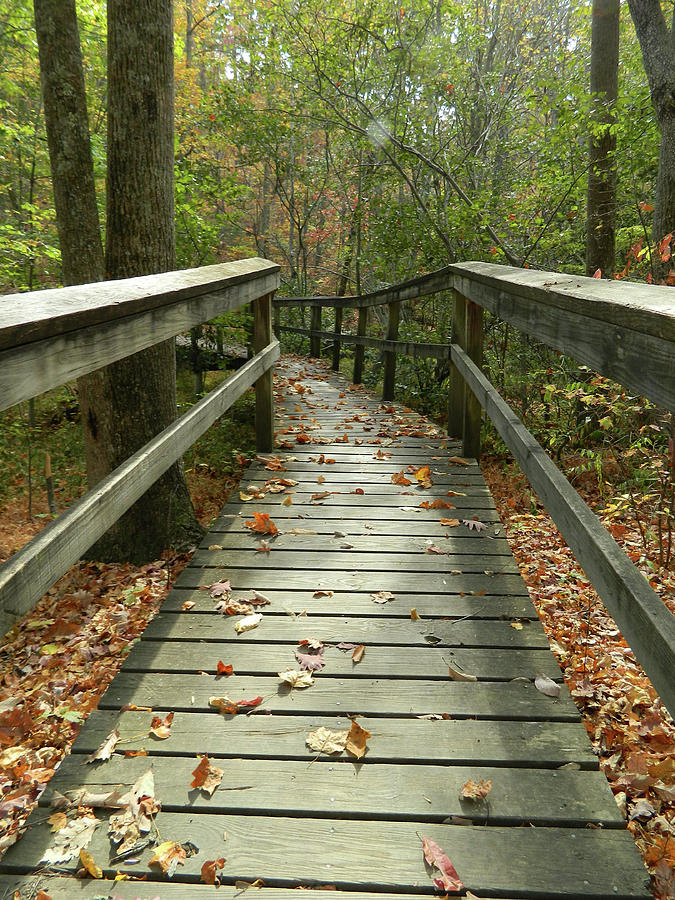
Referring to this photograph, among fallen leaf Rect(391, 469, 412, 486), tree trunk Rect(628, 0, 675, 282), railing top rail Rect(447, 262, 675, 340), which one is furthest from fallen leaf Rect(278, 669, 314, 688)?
tree trunk Rect(628, 0, 675, 282)

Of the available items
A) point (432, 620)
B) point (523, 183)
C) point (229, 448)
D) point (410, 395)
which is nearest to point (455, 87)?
point (523, 183)

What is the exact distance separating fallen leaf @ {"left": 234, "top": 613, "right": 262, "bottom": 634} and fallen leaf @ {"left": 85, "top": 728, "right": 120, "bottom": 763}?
24.9 inches

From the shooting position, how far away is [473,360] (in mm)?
4312

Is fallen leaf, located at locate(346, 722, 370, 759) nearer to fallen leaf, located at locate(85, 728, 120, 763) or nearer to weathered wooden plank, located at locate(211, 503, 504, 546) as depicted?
fallen leaf, located at locate(85, 728, 120, 763)

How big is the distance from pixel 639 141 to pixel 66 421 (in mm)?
8944

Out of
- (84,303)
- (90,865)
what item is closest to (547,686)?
(90,865)

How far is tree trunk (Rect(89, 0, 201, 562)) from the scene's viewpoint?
12.4 feet

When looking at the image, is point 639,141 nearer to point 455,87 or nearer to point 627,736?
point 455,87

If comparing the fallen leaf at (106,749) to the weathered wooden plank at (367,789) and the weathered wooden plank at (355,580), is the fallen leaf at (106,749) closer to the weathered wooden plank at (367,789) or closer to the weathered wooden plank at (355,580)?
the weathered wooden plank at (367,789)

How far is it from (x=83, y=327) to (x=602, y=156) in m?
6.67

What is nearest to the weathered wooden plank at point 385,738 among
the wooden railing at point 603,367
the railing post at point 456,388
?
the wooden railing at point 603,367

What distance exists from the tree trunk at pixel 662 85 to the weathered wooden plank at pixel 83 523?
14.0ft

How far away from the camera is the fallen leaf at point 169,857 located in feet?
4.78

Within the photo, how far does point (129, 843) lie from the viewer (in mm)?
1512
